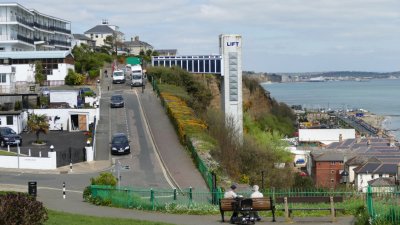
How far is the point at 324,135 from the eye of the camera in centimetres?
10206

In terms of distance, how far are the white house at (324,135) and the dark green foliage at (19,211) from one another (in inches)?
3358

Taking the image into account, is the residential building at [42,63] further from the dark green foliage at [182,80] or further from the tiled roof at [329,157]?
the tiled roof at [329,157]

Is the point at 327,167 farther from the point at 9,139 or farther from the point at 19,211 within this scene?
the point at 19,211

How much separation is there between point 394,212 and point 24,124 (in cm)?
3743

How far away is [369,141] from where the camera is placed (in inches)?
3526

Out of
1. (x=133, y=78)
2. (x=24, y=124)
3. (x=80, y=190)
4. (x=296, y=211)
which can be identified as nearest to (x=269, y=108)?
(x=133, y=78)

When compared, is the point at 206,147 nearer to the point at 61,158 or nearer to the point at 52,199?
the point at 61,158

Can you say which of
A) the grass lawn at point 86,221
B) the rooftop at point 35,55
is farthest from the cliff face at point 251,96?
the grass lawn at point 86,221

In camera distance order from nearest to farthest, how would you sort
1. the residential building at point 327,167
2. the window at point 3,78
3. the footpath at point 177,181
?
1. the footpath at point 177,181
2. the window at point 3,78
3. the residential building at point 327,167

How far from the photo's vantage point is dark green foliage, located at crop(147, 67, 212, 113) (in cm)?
7400

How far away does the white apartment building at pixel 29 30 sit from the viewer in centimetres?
7938

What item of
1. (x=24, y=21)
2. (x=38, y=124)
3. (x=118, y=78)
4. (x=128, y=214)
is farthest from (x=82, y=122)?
(x=24, y=21)

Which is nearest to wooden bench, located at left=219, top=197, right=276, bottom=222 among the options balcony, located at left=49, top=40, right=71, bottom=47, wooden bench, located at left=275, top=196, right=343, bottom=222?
wooden bench, located at left=275, top=196, right=343, bottom=222

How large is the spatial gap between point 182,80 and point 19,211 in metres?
61.0
